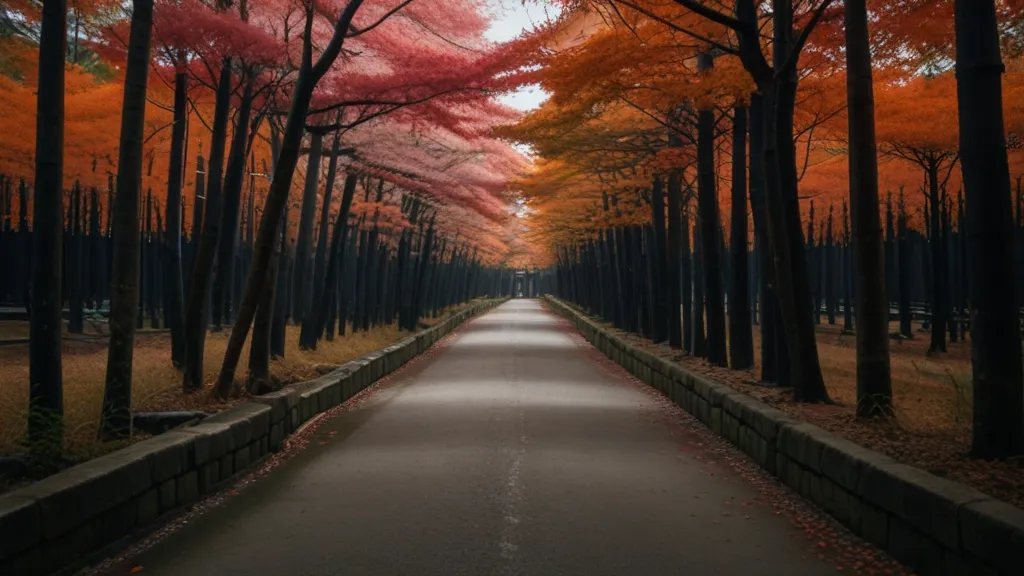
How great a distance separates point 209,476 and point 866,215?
6.60m

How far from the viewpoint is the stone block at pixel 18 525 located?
14.2 feet

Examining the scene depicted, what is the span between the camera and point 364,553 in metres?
5.42

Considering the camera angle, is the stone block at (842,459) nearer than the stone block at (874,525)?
No

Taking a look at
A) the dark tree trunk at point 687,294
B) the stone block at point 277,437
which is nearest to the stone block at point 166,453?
the stone block at point 277,437

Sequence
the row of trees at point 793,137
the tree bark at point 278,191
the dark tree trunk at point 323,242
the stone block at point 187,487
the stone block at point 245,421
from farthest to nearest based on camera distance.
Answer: the dark tree trunk at point 323,242 → the tree bark at point 278,191 → the stone block at point 245,421 → the stone block at point 187,487 → the row of trees at point 793,137

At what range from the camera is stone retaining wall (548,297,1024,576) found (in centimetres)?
437

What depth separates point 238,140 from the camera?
12.1 metres

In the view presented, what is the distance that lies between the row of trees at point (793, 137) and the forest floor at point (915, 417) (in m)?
0.29

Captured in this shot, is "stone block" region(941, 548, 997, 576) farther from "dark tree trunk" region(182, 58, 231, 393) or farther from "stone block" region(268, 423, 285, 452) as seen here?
"dark tree trunk" region(182, 58, 231, 393)

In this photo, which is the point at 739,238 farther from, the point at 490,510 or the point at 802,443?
the point at 490,510

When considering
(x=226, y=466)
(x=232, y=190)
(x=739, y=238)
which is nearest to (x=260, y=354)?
(x=232, y=190)

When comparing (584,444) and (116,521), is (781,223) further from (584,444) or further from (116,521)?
(116,521)

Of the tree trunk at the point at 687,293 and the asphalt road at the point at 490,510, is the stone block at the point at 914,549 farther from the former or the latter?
the tree trunk at the point at 687,293

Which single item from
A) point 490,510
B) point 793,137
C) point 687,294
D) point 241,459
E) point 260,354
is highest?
point 793,137
